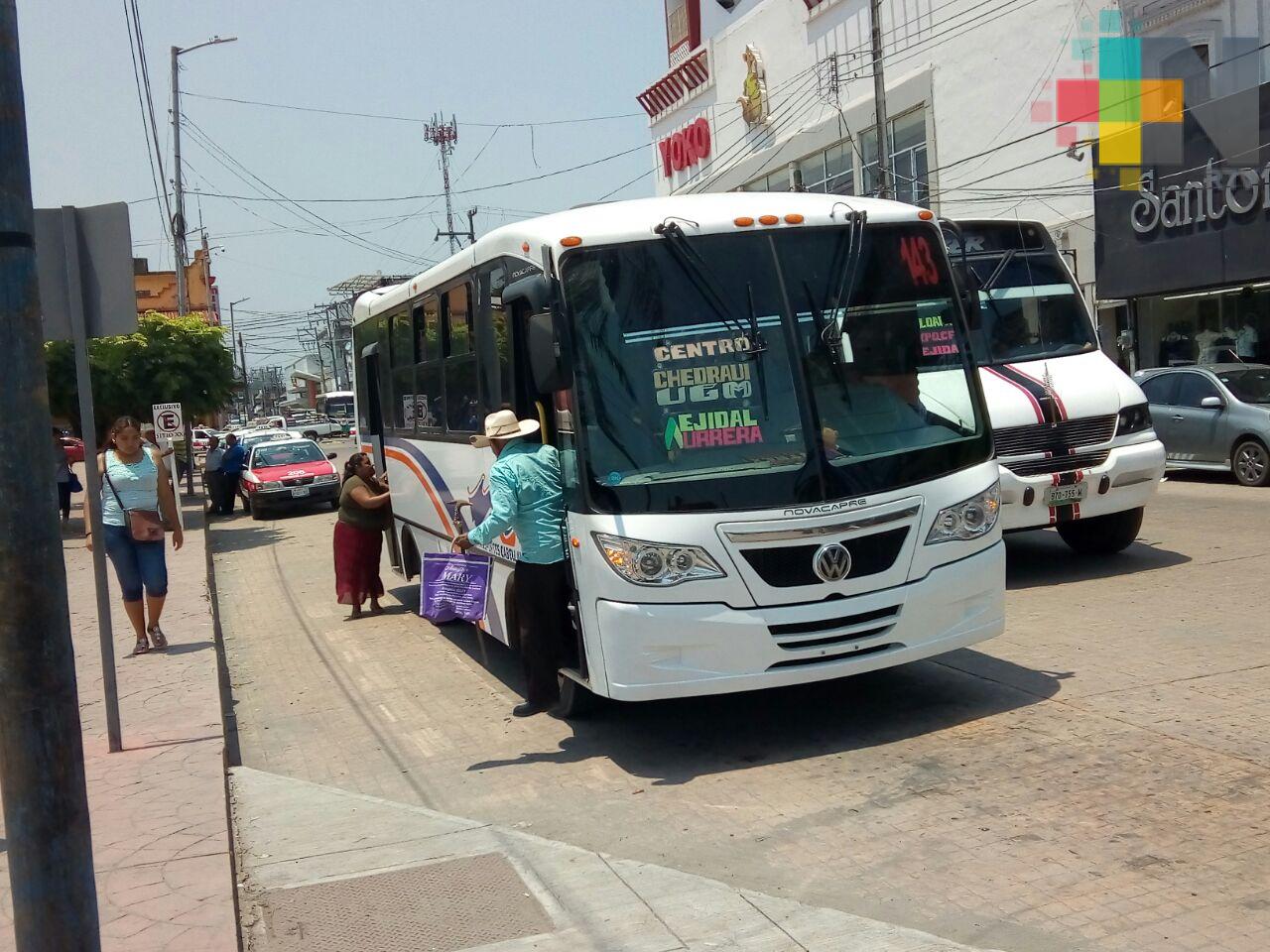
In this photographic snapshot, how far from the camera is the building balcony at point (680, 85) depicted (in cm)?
4556

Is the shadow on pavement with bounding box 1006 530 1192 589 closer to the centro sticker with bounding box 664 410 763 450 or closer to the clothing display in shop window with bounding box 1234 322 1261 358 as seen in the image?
the centro sticker with bounding box 664 410 763 450

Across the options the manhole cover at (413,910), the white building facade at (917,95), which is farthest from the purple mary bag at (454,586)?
the white building facade at (917,95)

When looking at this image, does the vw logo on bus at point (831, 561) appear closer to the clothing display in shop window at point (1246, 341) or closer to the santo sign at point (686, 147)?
the clothing display in shop window at point (1246, 341)

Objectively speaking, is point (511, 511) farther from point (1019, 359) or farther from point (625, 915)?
point (1019, 359)

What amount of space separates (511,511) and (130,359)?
2164 cm

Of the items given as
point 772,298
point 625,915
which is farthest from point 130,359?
point 625,915

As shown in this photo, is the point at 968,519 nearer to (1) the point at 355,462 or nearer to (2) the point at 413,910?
(2) the point at 413,910

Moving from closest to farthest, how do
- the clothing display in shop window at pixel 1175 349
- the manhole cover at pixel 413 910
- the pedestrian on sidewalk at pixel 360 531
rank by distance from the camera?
the manhole cover at pixel 413 910 → the pedestrian on sidewalk at pixel 360 531 → the clothing display in shop window at pixel 1175 349

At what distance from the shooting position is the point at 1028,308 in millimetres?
11953

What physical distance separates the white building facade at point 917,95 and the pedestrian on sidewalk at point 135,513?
53.6ft

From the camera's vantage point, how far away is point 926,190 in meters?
34.0

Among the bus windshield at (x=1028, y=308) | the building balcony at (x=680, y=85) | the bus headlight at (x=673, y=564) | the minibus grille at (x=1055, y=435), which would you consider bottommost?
the bus headlight at (x=673, y=564)

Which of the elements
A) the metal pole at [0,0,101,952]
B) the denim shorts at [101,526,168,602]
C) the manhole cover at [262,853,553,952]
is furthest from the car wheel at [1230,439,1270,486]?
the metal pole at [0,0,101,952]

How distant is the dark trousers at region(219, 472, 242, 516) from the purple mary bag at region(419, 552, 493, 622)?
21.9 metres
